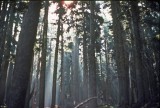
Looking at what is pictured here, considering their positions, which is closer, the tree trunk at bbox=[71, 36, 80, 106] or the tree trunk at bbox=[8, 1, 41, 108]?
the tree trunk at bbox=[8, 1, 41, 108]

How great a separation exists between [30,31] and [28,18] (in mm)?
463

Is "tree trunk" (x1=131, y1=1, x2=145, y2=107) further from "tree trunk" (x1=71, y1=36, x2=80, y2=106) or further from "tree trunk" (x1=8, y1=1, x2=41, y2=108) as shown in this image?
"tree trunk" (x1=71, y1=36, x2=80, y2=106)

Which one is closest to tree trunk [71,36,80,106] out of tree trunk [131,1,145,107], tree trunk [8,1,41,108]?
tree trunk [131,1,145,107]

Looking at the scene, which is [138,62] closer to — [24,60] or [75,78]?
[24,60]

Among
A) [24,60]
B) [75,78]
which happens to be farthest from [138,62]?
[75,78]

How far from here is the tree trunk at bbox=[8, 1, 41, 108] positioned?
6.84 m

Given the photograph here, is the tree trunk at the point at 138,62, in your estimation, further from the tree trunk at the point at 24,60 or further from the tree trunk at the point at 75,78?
the tree trunk at the point at 75,78

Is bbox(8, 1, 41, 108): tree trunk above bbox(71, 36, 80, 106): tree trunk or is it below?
below

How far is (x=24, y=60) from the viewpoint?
283 inches

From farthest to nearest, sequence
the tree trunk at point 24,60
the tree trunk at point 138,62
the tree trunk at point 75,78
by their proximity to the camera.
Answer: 1. the tree trunk at point 75,78
2. the tree trunk at point 138,62
3. the tree trunk at point 24,60

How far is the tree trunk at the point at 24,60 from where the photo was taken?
6.84 metres

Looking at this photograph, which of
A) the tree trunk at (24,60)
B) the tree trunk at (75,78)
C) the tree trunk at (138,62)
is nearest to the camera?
the tree trunk at (24,60)

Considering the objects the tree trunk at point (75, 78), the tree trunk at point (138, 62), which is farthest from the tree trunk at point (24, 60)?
the tree trunk at point (75, 78)

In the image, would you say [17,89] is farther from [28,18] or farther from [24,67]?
[28,18]
